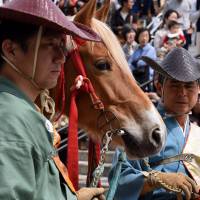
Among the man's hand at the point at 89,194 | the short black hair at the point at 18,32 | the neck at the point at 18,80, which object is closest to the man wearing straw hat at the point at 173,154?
the man's hand at the point at 89,194

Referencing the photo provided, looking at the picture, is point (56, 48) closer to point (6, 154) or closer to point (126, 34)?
point (6, 154)

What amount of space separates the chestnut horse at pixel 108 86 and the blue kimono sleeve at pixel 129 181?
83 millimetres

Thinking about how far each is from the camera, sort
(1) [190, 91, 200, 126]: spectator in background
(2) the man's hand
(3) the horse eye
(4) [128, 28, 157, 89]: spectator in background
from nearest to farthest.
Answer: (2) the man's hand
(3) the horse eye
(1) [190, 91, 200, 126]: spectator in background
(4) [128, 28, 157, 89]: spectator in background

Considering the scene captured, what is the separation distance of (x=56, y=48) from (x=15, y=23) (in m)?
0.21

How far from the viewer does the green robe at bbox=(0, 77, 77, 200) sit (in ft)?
6.27

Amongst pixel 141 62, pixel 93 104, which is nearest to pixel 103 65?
pixel 93 104

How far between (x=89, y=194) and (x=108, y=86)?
0.97 m

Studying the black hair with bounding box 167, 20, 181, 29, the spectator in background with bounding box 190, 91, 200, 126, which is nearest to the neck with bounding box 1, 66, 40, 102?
the spectator in background with bounding box 190, 91, 200, 126

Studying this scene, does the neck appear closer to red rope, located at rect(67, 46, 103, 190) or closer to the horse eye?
red rope, located at rect(67, 46, 103, 190)

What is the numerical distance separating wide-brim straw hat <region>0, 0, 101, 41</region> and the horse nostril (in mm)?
1164

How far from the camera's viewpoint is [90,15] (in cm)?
348

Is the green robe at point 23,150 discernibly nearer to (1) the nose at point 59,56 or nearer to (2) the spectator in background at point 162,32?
A: (1) the nose at point 59,56

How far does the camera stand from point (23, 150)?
1.96 meters

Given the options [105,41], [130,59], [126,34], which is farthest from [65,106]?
[126,34]
